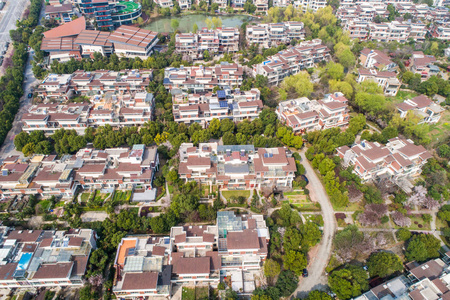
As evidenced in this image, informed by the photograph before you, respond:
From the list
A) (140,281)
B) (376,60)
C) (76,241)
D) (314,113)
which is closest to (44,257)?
(76,241)

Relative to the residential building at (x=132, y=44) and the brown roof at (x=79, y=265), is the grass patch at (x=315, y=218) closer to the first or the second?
the brown roof at (x=79, y=265)

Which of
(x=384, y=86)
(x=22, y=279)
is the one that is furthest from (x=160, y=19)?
(x=22, y=279)

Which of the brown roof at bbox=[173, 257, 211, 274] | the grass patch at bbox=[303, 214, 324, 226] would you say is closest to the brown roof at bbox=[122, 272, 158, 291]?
the brown roof at bbox=[173, 257, 211, 274]

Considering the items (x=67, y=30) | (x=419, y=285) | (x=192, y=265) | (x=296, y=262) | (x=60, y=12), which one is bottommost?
(x=419, y=285)

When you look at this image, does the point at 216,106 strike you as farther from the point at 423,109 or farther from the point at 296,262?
the point at 423,109

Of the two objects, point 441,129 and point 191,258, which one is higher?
point 441,129

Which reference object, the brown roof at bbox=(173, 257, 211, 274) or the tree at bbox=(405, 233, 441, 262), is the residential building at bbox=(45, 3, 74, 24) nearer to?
the brown roof at bbox=(173, 257, 211, 274)
